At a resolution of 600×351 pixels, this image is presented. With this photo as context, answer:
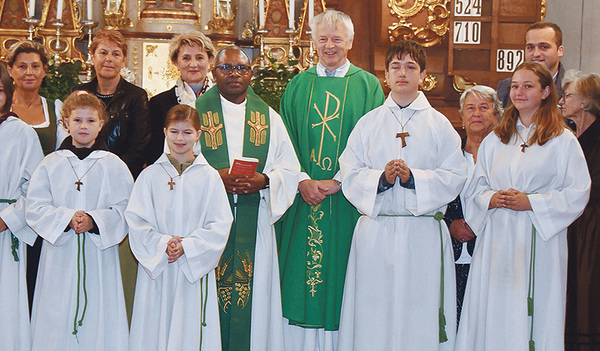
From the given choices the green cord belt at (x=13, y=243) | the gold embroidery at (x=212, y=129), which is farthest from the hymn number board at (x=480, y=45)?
the green cord belt at (x=13, y=243)

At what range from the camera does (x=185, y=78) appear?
18.7ft

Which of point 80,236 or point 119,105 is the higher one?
point 119,105

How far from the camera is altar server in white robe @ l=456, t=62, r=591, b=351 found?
4516 millimetres

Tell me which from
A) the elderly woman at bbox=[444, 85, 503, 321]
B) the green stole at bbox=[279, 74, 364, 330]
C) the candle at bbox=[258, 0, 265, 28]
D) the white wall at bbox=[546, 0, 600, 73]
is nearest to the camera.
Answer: the elderly woman at bbox=[444, 85, 503, 321]

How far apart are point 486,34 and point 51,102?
4.37 metres

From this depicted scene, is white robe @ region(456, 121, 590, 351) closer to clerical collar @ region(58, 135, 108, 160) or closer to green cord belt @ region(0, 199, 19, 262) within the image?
clerical collar @ region(58, 135, 108, 160)

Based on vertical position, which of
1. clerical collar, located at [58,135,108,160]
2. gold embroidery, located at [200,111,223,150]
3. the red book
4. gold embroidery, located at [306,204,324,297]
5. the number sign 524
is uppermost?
the number sign 524

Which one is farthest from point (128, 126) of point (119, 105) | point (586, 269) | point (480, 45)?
point (480, 45)

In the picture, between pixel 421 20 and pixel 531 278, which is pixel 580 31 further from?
pixel 531 278

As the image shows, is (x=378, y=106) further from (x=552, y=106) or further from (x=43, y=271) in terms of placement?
(x=43, y=271)

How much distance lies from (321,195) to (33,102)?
2.00m

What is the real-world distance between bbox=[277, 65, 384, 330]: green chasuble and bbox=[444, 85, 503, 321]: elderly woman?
621mm

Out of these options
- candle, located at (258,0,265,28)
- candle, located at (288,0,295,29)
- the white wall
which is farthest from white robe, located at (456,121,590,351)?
the white wall

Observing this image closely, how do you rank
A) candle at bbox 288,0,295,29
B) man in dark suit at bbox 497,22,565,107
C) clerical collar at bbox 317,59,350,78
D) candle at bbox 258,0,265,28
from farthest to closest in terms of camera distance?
candle at bbox 258,0,265,28 → candle at bbox 288,0,295,29 → man in dark suit at bbox 497,22,565,107 → clerical collar at bbox 317,59,350,78
